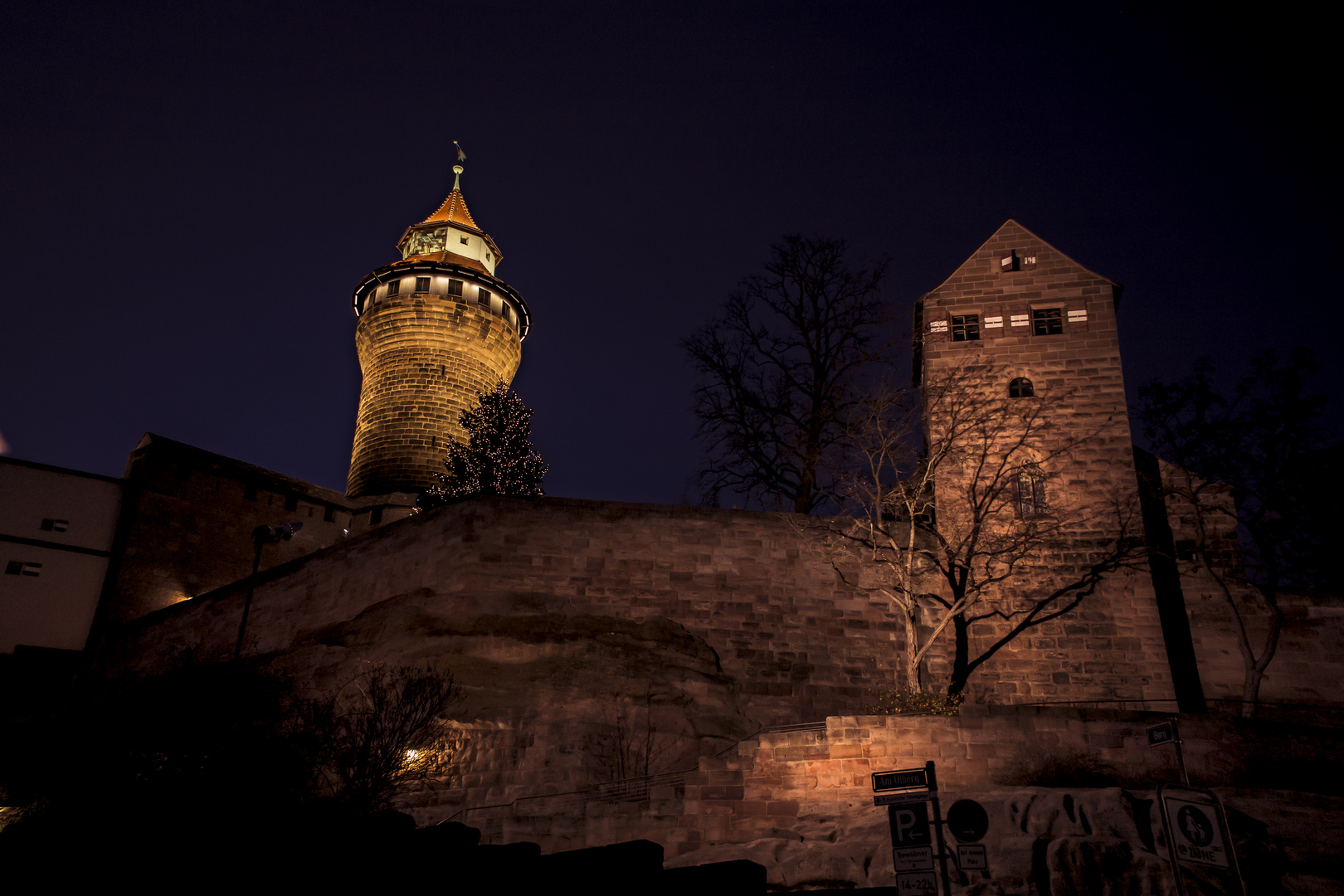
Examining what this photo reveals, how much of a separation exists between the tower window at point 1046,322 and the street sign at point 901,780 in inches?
595

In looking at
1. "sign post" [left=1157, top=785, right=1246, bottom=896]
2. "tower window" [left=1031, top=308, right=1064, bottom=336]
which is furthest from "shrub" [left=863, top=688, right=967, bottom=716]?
"tower window" [left=1031, top=308, right=1064, bottom=336]

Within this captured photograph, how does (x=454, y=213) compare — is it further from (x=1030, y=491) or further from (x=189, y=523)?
(x=1030, y=491)

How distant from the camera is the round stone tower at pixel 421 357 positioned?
32.8 metres

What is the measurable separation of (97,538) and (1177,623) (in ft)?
96.1

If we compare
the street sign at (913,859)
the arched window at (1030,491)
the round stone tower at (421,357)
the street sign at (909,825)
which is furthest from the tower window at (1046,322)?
the round stone tower at (421,357)

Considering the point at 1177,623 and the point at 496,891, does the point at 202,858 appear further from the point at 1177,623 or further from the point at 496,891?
the point at 1177,623

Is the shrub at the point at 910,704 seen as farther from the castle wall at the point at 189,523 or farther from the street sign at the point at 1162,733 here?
the castle wall at the point at 189,523

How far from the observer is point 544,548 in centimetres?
1822

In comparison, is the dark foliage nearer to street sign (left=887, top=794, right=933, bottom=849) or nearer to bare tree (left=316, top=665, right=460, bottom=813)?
bare tree (left=316, top=665, right=460, bottom=813)

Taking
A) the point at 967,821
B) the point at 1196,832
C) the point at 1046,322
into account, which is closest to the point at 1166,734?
the point at 1196,832

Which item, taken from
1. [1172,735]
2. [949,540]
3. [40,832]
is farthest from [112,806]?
[949,540]

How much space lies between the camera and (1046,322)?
818 inches

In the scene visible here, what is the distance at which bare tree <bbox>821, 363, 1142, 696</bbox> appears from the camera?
17.5m

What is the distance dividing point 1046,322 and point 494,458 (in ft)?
58.1
